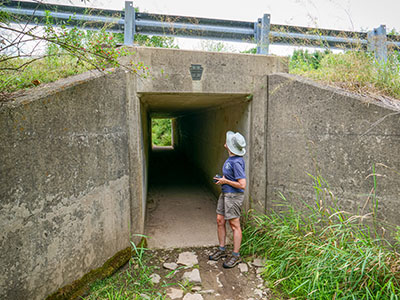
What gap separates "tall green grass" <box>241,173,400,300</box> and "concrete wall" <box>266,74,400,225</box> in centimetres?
21

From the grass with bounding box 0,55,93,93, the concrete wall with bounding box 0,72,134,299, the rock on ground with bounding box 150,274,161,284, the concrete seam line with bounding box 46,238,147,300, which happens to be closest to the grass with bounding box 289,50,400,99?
the concrete wall with bounding box 0,72,134,299

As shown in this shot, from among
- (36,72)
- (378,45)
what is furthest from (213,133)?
(36,72)

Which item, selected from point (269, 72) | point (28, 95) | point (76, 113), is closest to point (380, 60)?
point (269, 72)

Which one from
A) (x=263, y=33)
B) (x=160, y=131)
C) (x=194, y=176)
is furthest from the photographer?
(x=160, y=131)

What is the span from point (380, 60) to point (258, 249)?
124 inches

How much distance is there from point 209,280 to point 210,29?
3.65m

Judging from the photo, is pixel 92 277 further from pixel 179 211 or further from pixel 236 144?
pixel 179 211

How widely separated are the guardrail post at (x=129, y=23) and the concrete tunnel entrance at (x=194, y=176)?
844 mm

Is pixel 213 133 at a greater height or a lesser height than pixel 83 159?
greater

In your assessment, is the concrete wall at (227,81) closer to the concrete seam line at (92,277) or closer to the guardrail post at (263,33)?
the guardrail post at (263,33)

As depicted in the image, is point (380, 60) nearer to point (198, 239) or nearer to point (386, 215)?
point (386, 215)

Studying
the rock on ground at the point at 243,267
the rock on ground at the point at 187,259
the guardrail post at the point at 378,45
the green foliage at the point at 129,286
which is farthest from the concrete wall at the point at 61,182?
the guardrail post at the point at 378,45

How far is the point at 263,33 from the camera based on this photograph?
159 inches

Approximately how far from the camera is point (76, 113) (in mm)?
2602
